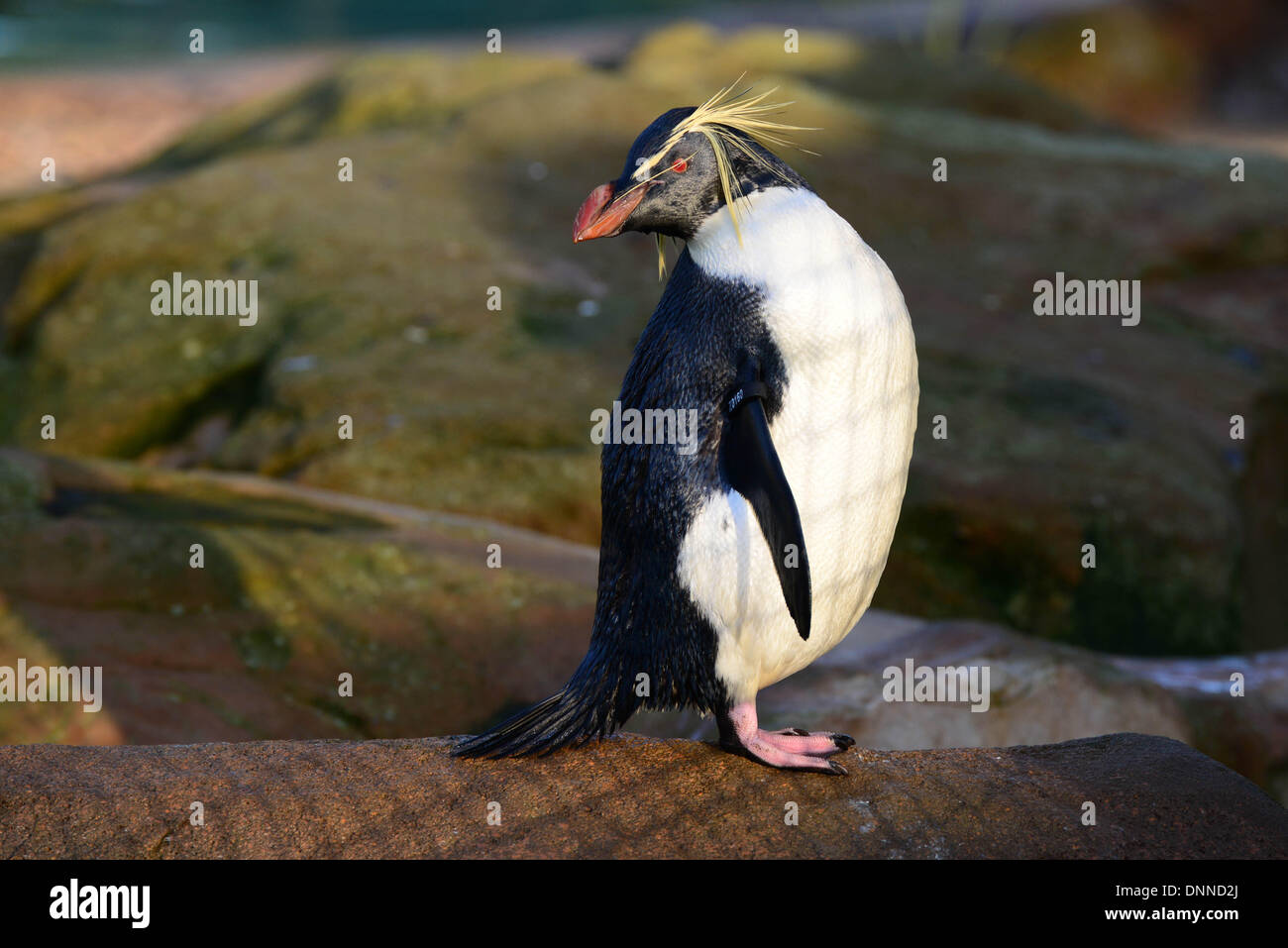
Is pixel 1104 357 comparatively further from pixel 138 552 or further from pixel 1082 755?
pixel 138 552

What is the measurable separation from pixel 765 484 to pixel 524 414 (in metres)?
3.64

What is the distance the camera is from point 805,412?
305cm

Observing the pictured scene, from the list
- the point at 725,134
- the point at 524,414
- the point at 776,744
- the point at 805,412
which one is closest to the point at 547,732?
the point at 776,744

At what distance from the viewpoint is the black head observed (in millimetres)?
3029

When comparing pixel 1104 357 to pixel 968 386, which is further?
pixel 1104 357

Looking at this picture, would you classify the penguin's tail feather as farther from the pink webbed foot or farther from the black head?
the black head

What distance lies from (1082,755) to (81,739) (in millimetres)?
3035

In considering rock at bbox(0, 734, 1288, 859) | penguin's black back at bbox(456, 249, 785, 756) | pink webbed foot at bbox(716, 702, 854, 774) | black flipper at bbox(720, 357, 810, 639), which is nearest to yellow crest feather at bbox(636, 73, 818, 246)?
penguin's black back at bbox(456, 249, 785, 756)

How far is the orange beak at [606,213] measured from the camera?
302cm

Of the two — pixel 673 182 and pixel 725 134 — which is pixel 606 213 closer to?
pixel 673 182

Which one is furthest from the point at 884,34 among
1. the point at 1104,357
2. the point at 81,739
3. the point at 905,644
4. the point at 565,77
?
the point at 81,739

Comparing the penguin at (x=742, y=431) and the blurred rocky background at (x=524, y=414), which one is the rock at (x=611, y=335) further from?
the penguin at (x=742, y=431)

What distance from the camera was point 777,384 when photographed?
3039 millimetres
